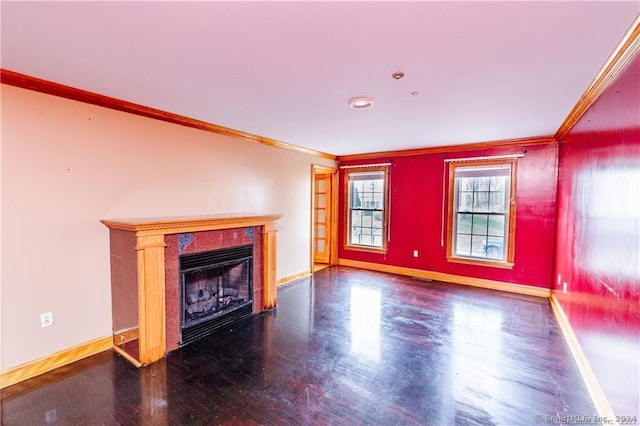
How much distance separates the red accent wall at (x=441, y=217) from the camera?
430cm

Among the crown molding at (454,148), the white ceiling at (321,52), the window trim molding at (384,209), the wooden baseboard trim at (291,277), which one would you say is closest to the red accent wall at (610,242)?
the white ceiling at (321,52)

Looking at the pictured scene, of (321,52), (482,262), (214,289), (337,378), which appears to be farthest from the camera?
(482,262)

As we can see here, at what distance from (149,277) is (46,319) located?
33.2 inches

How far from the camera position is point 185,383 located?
7.59 feet

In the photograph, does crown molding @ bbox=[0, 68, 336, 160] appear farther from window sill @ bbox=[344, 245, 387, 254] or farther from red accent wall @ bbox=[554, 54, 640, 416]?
red accent wall @ bbox=[554, 54, 640, 416]

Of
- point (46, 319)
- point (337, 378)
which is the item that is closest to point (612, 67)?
point (337, 378)

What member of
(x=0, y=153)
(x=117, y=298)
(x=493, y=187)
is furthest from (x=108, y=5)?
(x=493, y=187)

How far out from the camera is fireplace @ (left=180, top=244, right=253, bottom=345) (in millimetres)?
3008

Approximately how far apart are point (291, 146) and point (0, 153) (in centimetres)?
338

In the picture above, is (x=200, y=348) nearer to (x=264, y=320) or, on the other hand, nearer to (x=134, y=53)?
(x=264, y=320)

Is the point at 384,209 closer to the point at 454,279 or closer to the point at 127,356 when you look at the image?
the point at 454,279

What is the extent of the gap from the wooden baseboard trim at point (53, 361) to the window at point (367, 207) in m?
4.35

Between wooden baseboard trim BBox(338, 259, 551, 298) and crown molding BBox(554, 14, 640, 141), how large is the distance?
2.58 m

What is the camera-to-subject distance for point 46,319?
245cm
